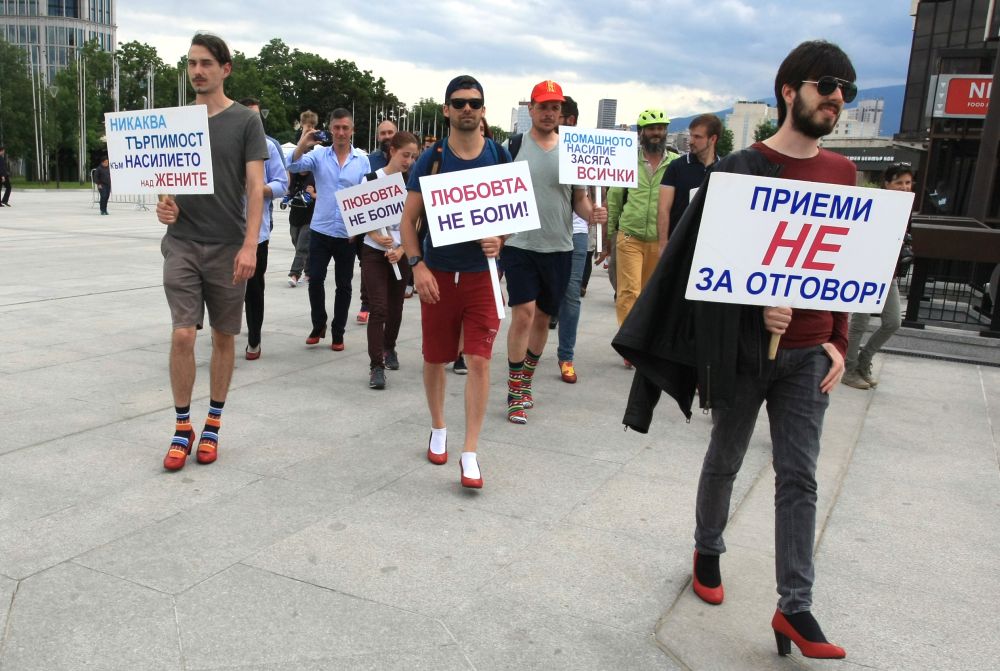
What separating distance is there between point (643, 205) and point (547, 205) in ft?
5.06

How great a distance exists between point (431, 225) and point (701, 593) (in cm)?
227

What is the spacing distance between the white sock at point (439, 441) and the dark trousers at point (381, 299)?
178cm

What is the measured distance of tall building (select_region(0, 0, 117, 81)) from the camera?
330 feet

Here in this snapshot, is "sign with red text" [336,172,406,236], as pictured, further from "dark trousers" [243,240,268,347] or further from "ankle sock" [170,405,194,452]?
"ankle sock" [170,405,194,452]

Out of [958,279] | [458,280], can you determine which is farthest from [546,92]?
[958,279]

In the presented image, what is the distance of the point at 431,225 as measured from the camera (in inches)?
179

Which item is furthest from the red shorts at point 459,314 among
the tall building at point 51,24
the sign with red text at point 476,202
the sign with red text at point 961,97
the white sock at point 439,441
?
the tall building at point 51,24

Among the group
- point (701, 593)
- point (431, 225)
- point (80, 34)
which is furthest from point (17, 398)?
point (80, 34)

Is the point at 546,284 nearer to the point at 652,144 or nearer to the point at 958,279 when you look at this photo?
the point at 652,144

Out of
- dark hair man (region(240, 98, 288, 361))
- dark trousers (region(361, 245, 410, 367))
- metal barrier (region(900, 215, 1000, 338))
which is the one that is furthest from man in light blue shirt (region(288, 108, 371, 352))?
metal barrier (region(900, 215, 1000, 338))

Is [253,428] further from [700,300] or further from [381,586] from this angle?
[700,300]

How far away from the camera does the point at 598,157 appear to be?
260 inches

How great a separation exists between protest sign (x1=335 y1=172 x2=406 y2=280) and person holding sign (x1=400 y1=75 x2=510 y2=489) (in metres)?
2.21

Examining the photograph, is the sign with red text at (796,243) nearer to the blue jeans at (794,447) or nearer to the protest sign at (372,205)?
the blue jeans at (794,447)
